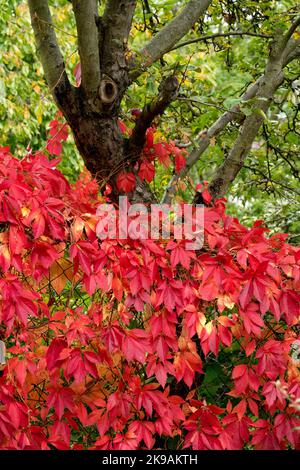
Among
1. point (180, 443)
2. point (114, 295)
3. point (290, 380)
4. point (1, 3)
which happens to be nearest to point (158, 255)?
point (114, 295)

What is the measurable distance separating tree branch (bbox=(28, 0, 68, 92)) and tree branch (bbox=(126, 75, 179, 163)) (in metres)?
0.37

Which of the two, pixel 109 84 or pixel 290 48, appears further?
pixel 290 48

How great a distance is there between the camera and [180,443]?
2.51 metres

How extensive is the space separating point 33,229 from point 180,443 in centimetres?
104

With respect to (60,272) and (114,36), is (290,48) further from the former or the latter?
(60,272)

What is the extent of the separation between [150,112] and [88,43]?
14.5 inches

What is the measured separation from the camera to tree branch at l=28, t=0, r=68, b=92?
271cm

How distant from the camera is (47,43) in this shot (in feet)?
9.16

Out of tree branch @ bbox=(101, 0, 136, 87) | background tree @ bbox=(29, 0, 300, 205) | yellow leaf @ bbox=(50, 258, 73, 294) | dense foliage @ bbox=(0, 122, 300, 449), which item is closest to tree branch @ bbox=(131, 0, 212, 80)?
background tree @ bbox=(29, 0, 300, 205)

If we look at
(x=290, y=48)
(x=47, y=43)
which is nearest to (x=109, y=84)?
(x=47, y=43)

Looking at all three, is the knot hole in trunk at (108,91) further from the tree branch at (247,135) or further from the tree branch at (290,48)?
the tree branch at (290,48)

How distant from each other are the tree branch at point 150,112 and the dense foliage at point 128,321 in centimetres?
56

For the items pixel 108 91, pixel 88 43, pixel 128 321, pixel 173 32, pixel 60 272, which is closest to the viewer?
pixel 128 321

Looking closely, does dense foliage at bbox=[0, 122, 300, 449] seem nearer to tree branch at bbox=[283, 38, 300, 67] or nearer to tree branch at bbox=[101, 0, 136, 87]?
tree branch at bbox=[101, 0, 136, 87]
